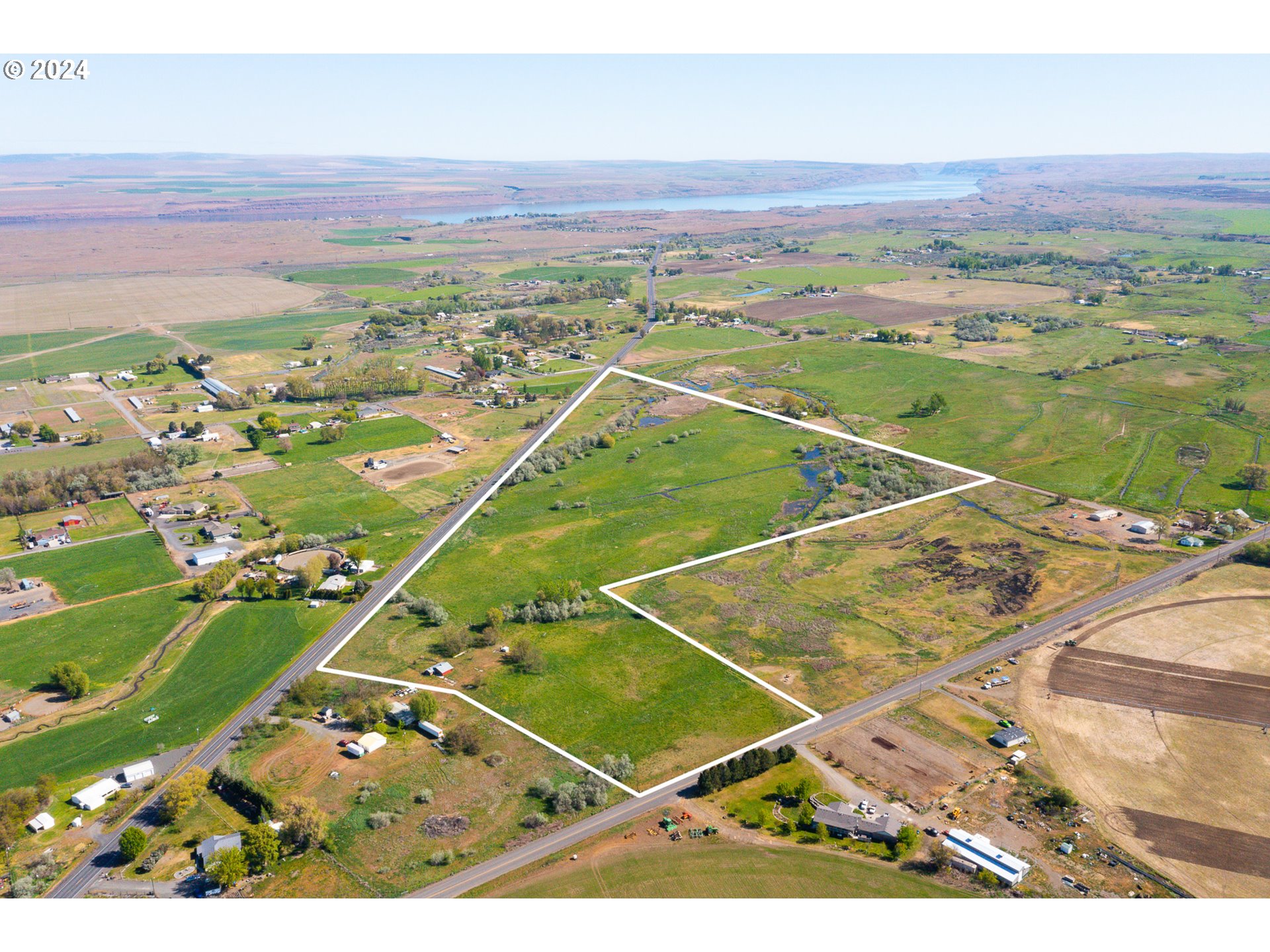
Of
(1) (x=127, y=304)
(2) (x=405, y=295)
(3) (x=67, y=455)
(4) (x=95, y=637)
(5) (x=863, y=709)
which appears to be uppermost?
(2) (x=405, y=295)

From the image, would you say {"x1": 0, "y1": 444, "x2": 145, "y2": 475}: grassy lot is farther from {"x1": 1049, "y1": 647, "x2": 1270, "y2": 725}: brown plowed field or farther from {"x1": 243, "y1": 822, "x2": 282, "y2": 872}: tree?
{"x1": 1049, "y1": 647, "x2": 1270, "y2": 725}: brown plowed field

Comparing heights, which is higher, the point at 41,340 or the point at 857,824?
the point at 41,340

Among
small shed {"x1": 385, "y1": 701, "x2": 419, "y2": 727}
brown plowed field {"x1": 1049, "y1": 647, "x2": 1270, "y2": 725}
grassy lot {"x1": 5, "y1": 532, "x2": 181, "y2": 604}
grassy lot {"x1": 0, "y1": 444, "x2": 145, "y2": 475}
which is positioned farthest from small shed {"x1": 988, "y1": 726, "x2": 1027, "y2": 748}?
grassy lot {"x1": 0, "y1": 444, "x2": 145, "y2": 475}

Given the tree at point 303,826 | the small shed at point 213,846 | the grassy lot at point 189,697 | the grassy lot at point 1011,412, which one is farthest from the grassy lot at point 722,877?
the grassy lot at point 1011,412

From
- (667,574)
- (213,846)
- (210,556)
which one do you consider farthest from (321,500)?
(213,846)

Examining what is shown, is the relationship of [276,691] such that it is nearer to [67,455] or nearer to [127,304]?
[67,455]

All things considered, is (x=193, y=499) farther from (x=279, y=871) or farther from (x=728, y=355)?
(x=728, y=355)
